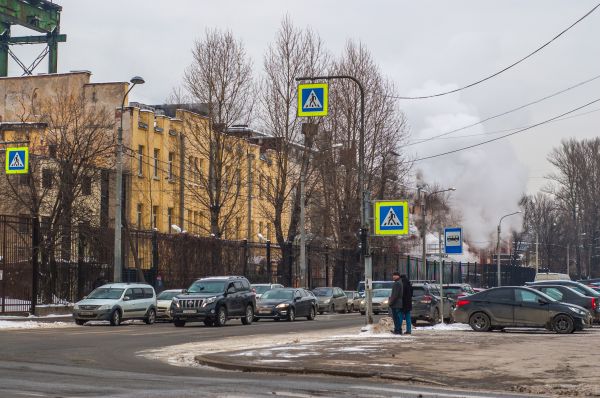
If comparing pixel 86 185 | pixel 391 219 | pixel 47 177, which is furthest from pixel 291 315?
pixel 47 177

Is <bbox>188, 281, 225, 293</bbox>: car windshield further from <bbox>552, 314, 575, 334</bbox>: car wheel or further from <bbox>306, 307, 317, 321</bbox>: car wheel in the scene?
<bbox>552, 314, 575, 334</bbox>: car wheel

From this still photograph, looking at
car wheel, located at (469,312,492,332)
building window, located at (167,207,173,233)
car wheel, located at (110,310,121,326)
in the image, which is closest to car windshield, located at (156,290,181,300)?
car wheel, located at (110,310,121,326)

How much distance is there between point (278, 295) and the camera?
4253cm

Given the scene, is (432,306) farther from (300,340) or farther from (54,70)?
(54,70)

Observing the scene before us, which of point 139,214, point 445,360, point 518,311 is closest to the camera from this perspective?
point 445,360

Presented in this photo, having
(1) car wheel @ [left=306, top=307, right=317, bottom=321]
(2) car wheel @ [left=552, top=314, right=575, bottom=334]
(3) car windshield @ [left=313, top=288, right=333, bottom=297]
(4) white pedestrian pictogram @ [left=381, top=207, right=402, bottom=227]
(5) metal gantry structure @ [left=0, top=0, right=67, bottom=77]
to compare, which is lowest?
(1) car wheel @ [left=306, top=307, right=317, bottom=321]

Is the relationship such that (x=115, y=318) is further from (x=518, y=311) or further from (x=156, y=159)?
(x=156, y=159)

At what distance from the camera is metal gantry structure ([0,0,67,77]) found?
6888cm

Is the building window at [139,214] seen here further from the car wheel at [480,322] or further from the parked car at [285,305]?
the car wheel at [480,322]

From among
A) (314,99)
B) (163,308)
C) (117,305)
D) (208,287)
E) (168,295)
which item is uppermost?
(314,99)

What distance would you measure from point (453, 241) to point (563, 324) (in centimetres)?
464

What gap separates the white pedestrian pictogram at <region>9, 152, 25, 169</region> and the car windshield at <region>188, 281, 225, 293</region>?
312 inches

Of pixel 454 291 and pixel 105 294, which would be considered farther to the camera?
pixel 454 291

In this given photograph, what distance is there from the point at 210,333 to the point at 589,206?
78973 millimetres
